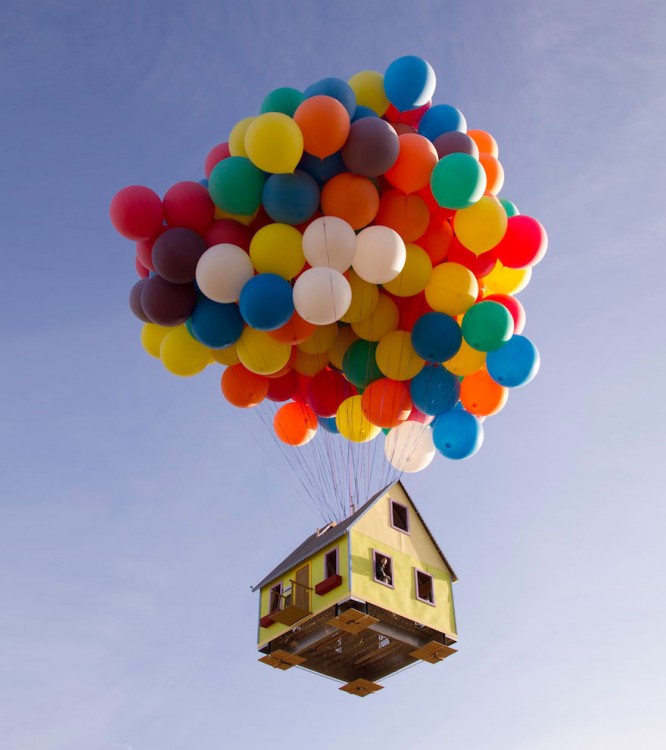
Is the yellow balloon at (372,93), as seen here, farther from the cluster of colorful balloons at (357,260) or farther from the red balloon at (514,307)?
the red balloon at (514,307)

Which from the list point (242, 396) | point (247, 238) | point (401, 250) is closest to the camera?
point (401, 250)

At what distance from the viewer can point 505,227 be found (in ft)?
32.3

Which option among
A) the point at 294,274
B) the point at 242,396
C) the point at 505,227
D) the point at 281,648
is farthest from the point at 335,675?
the point at 505,227

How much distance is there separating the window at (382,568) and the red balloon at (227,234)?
166 inches

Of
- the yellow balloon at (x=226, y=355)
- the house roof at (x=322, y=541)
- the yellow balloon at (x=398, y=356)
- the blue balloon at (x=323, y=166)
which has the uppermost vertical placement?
the blue balloon at (x=323, y=166)

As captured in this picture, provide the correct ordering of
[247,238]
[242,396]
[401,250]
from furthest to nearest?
1. [242,396]
2. [247,238]
3. [401,250]

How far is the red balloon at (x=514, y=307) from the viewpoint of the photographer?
1067 cm

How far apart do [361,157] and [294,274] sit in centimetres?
155

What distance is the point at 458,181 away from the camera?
30.6 feet

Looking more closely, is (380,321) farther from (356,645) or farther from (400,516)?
(356,645)

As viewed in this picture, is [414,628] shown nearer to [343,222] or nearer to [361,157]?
[343,222]

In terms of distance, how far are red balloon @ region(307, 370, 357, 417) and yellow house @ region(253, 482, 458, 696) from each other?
1.41 m

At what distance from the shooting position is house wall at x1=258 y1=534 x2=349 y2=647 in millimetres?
9812

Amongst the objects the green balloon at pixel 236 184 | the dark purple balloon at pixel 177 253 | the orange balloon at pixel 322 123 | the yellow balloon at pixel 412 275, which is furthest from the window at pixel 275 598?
the orange balloon at pixel 322 123
